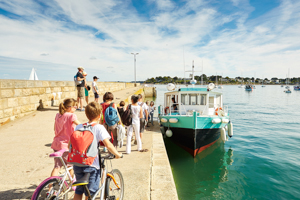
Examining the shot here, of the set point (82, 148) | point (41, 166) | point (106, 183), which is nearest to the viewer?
point (82, 148)

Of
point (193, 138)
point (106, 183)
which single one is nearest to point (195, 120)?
point (193, 138)

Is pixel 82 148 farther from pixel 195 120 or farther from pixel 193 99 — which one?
pixel 193 99

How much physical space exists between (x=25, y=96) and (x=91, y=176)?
766 cm

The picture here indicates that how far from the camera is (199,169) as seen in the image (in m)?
8.22

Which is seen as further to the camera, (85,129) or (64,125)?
(64,125)

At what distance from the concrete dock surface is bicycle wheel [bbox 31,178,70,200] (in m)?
1.11

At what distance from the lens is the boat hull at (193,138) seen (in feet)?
28.0

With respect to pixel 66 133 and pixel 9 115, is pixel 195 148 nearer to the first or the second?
pixel 66 133

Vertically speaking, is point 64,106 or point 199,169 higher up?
point 64,106

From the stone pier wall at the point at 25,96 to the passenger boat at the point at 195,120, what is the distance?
6.24 meters

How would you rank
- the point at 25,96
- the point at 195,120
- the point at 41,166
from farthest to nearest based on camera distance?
the point at 195,120 → the point at 25,96 → the point at 41,166

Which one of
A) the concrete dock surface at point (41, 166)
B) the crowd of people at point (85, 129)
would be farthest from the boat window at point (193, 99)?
the crowd of people at point (85, 129)

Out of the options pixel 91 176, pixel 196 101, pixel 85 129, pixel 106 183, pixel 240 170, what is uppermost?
pixel 85 129

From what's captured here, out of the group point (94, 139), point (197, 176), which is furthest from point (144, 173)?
point (197, 176)
